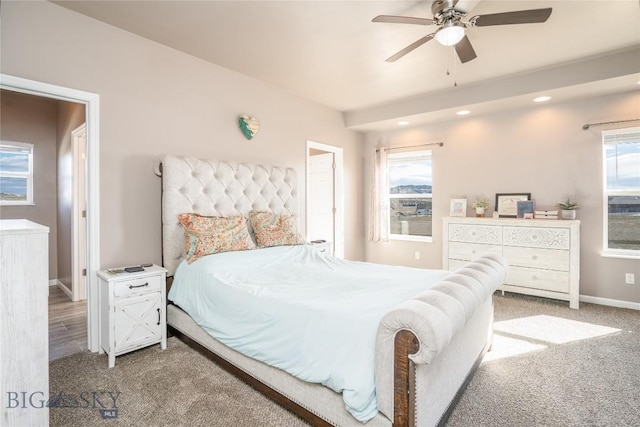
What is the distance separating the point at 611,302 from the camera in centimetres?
367

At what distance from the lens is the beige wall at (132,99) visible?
2.30 meters

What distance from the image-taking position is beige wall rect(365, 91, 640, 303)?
3691 mm

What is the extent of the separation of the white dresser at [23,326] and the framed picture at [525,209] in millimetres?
4636

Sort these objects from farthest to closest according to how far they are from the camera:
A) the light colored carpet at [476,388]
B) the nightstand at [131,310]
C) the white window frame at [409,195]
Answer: the white window frame at [409,195], the nightstand at [131,310], the light colored carpet at [476,388]

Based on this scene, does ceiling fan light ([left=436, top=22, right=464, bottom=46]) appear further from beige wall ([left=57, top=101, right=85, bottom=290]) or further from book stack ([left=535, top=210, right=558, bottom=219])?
beige wall ([left=57, top=101, right=85, bottom=290])

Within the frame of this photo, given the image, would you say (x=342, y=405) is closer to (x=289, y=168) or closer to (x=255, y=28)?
(x=255, y=28)

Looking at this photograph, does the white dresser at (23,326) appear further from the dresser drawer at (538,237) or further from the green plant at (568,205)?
the green plant at (568,205)

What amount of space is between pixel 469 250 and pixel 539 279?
83cm

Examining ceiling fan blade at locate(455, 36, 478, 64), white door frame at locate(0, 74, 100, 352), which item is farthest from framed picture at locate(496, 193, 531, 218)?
white door frame at locate(0, 74, 100, 352)

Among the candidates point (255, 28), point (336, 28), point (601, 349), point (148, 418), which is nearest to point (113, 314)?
point (148, 418)

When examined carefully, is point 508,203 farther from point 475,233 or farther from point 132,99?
point 132,99

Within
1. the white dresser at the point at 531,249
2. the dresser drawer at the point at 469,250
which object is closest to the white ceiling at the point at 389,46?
the white dresser at the point at 531,249

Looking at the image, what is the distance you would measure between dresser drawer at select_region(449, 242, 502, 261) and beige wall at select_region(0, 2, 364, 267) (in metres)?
2.88

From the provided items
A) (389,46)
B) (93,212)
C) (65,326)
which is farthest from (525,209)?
(65,326)
